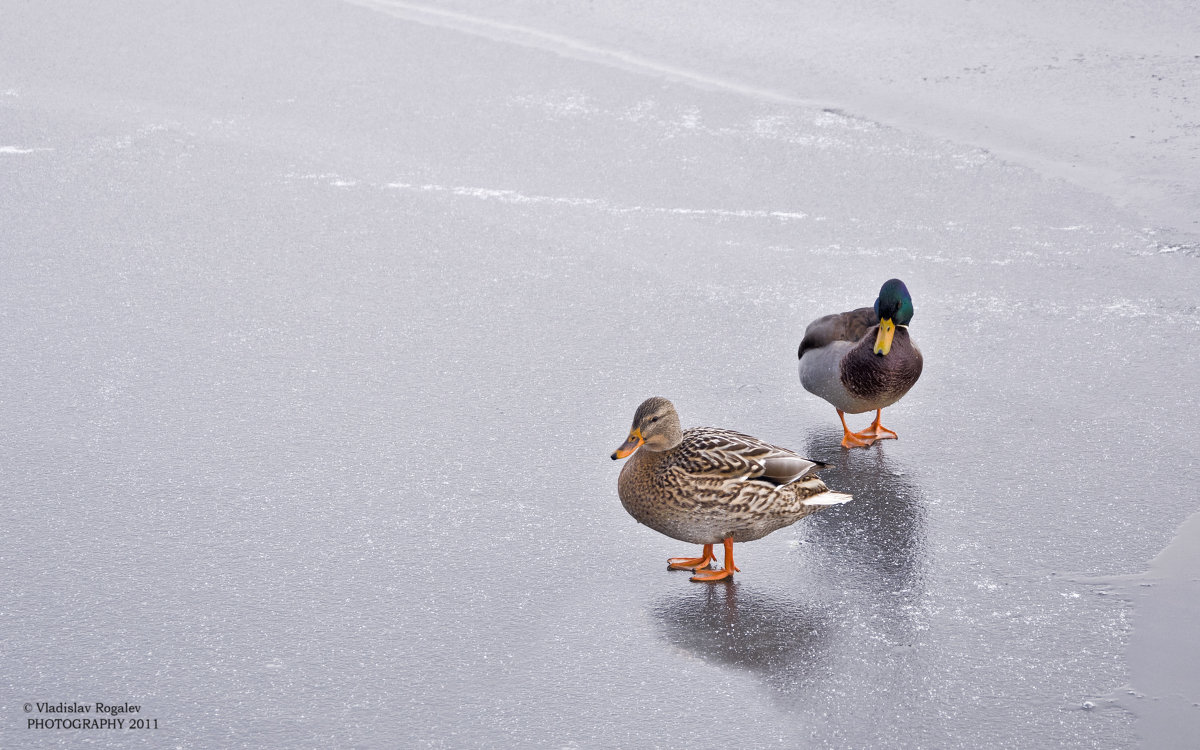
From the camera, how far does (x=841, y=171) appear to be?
649 cm

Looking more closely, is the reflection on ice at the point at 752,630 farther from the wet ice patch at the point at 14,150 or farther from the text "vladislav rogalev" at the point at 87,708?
the wet ice patch at the point at 14,150

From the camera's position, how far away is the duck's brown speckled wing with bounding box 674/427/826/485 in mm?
3551

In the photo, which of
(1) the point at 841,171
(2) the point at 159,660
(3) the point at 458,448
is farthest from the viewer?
(1) the point at 841,171

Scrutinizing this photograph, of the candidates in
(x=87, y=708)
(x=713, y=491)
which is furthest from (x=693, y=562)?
(x=87, y=708)

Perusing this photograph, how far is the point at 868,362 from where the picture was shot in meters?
4.20

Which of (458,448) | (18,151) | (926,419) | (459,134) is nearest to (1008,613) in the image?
(926,419)

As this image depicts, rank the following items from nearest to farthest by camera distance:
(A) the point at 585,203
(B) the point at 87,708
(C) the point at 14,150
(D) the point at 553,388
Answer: (B) the point at 87,708 < (D) the point at 553,388 < (A) the point at 585,203 < (C) the point at 14,150

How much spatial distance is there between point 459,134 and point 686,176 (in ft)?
4.67

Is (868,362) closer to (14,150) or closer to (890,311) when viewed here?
(890,311)

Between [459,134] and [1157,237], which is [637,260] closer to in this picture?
[459,134]

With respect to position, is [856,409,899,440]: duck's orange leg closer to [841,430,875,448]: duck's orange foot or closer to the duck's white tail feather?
[841,430,875,448]: duck's orange foot

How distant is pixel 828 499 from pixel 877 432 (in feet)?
2.88

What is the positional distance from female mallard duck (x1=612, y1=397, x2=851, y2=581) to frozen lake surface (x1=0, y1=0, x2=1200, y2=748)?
6.7 inches

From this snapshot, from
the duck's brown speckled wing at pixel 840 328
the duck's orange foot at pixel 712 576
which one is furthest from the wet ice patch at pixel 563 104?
the duck's orange foot at pixel 712 576
